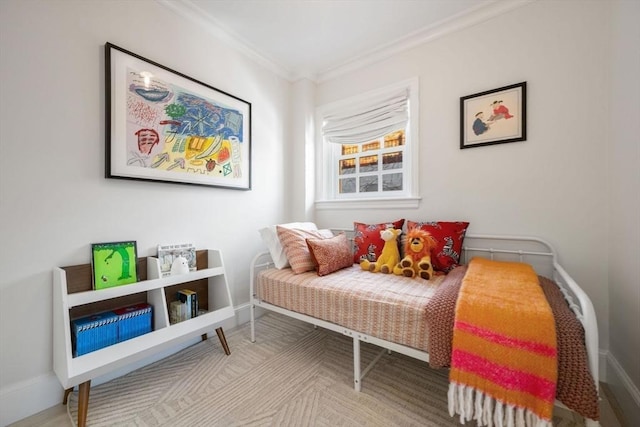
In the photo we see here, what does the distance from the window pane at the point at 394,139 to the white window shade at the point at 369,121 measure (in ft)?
0.38

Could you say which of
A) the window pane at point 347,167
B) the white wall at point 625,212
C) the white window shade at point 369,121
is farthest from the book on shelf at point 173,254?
the white wall at point 625,212

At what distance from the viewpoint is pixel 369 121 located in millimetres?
2523

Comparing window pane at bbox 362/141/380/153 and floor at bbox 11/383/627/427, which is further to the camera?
window pane at bbox 362/141/380/153

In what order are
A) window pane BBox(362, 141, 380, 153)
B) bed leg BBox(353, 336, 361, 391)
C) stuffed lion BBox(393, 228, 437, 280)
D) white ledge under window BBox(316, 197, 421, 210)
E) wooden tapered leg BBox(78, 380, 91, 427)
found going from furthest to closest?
1. window pane BBox(362, 141, 380, 153)
2. white ledge under window BBox(316, 197, 421, 210)
3. stuffed lion BBox(393, 228, 437, 280)
4. bed leg BBox(353, 336, 361, 391)
5. wooden tapered leg BBox(78, 380, 91, 427)

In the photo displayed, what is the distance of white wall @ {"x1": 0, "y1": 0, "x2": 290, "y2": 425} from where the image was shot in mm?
1278

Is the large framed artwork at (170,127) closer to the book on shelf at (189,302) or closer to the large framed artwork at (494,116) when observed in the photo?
the book on shelf at (189,302)

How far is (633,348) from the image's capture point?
1.29m

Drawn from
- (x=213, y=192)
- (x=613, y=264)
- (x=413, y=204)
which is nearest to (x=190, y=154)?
(x=213, y=192)

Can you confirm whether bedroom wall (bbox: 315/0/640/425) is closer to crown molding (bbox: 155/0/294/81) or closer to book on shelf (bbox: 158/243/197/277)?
crown molding (bbox: 155/0/294/81)

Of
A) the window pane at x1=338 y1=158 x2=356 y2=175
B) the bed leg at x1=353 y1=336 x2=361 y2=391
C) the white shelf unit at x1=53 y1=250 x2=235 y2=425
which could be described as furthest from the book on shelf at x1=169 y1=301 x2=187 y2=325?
the window pane at x1=338 y1=158 x2=356 y2=175

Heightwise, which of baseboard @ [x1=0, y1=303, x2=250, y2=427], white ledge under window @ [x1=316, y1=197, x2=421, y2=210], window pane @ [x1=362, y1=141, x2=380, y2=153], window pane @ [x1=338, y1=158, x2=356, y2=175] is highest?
window pane @ [x1=362, y1=141, x2=380, y2=153]

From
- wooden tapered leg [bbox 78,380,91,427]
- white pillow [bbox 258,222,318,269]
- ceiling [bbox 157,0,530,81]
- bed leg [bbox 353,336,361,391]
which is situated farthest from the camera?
white pillow [bbox 258,222,318,269]

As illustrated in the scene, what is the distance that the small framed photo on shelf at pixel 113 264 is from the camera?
59.0 inches

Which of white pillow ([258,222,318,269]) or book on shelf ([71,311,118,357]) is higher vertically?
white pillow ([258,222,318,269])
